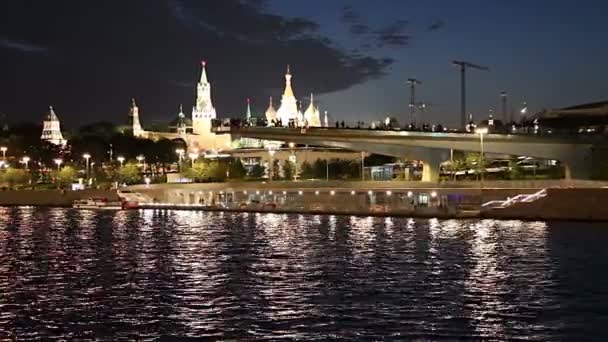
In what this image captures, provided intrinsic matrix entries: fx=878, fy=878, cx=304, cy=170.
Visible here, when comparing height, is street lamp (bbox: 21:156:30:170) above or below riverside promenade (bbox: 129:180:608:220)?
above

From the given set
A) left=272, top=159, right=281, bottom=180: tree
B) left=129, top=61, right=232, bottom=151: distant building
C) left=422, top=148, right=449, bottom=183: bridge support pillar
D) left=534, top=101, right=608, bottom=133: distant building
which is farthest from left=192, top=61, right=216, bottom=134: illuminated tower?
left=422, top=148, right=449, bottom=183: bridge support pillar

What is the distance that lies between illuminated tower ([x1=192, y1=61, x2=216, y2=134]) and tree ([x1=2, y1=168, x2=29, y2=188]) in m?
60.1

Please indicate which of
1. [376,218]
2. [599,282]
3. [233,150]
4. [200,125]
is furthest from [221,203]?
[200,125]

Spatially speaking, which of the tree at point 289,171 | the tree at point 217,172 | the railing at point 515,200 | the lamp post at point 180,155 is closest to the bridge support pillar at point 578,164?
the railing at point 515,200

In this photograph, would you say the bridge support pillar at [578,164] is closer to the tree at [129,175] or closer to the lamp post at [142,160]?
the tree at [129,175]

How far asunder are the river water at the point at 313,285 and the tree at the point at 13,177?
70.3 meters

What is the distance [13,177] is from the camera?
11631 cm

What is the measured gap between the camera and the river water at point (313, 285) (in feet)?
70.2

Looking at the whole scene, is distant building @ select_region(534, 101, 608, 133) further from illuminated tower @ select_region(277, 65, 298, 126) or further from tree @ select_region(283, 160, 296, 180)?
illuminated tower @ select_region(277, 65, 298, 126)

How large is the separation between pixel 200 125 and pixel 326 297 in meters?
152

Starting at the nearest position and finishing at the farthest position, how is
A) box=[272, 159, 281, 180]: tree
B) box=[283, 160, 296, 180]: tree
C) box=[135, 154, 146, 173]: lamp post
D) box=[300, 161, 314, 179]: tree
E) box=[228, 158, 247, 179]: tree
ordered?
box=[228, 158, 247, 179]: tree < box=[283, 160, 296, 180]: tree < box=[300, 161, 314, 179]: tree < box=[272, 159, 281, 180]: tree < box=[135, 154, 146, 173]: lamp post

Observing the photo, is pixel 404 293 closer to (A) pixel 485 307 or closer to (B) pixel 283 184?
(A) pixel 485 307

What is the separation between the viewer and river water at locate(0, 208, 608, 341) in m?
21.4

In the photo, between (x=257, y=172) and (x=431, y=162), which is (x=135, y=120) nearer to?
(x=257, y=172)
